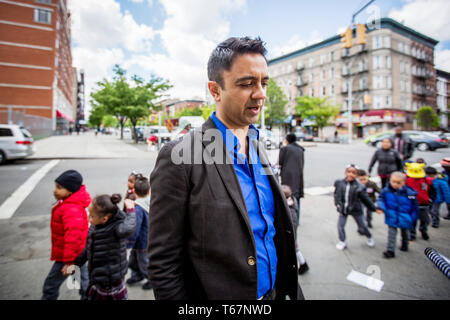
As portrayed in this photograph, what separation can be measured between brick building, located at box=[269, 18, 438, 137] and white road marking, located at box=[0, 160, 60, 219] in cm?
638

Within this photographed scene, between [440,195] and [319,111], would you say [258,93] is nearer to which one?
[440,195]

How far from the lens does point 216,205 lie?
3.29 feet

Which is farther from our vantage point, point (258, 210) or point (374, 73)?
point (374, 73)

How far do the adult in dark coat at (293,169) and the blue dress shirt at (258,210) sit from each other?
3.40m

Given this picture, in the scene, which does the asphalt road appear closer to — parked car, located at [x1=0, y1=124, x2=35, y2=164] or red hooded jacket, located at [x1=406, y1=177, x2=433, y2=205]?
red hooded jacket, located at [x1=406, y1=177, x2=433, y2=205]

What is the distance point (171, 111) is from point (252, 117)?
279 feet

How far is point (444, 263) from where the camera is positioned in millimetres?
953

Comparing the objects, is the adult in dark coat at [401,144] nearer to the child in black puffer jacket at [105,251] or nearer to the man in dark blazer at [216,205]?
the man in dark blazer at [216,205]

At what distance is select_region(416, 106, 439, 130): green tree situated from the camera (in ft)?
4.77

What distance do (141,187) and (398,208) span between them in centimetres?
365

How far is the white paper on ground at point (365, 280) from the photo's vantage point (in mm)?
2675

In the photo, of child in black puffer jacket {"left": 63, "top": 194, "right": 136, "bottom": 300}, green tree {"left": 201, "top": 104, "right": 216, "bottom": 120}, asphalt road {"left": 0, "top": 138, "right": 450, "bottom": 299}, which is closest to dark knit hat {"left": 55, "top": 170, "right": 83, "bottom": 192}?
child in black puffer jacket {"left": 63, "top": 194, "right": 136, "bottom": 300}

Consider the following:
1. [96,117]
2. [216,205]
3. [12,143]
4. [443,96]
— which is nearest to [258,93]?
[216,205]

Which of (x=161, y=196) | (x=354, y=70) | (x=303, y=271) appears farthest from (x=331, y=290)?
(x=354, y=70)
